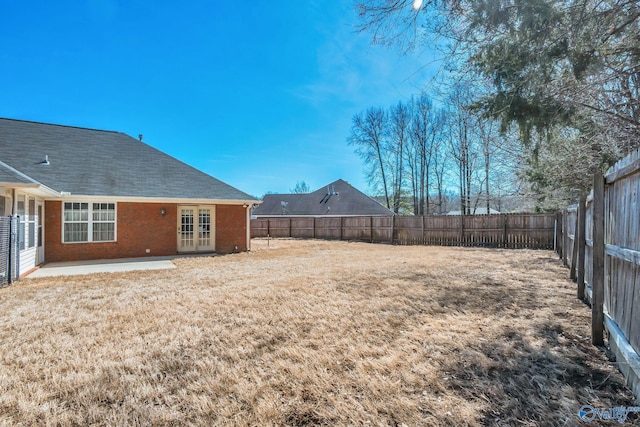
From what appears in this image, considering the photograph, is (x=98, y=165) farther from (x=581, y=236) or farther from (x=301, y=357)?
(x=581, y=236)

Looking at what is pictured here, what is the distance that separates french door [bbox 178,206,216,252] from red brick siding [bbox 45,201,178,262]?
0.31m

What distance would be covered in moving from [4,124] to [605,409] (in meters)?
17.5

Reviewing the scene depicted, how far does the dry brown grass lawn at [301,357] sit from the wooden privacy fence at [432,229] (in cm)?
1010

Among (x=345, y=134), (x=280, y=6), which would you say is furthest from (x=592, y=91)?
(x=345, y=134)

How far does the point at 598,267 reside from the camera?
3260mm

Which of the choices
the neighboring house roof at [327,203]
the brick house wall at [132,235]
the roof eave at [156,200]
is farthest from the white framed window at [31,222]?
the neighboring house roof at [327,203]

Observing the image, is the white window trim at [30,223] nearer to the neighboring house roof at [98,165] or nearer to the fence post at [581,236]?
the neighboring house roof at [98,165]

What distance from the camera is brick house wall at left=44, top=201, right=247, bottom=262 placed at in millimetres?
9672

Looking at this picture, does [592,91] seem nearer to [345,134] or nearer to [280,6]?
[280,6]

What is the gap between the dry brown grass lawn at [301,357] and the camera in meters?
2.18

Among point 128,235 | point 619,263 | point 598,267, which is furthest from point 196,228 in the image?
point 619,263

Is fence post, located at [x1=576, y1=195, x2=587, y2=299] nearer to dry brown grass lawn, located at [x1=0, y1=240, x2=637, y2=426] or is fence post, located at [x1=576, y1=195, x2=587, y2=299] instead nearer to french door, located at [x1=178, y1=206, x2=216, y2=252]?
dry brown grass lawn, located at [x1=0, y1=240, x2=637, y2=426]

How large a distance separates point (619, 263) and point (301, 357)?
316 cm

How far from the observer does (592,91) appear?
16.5ft
